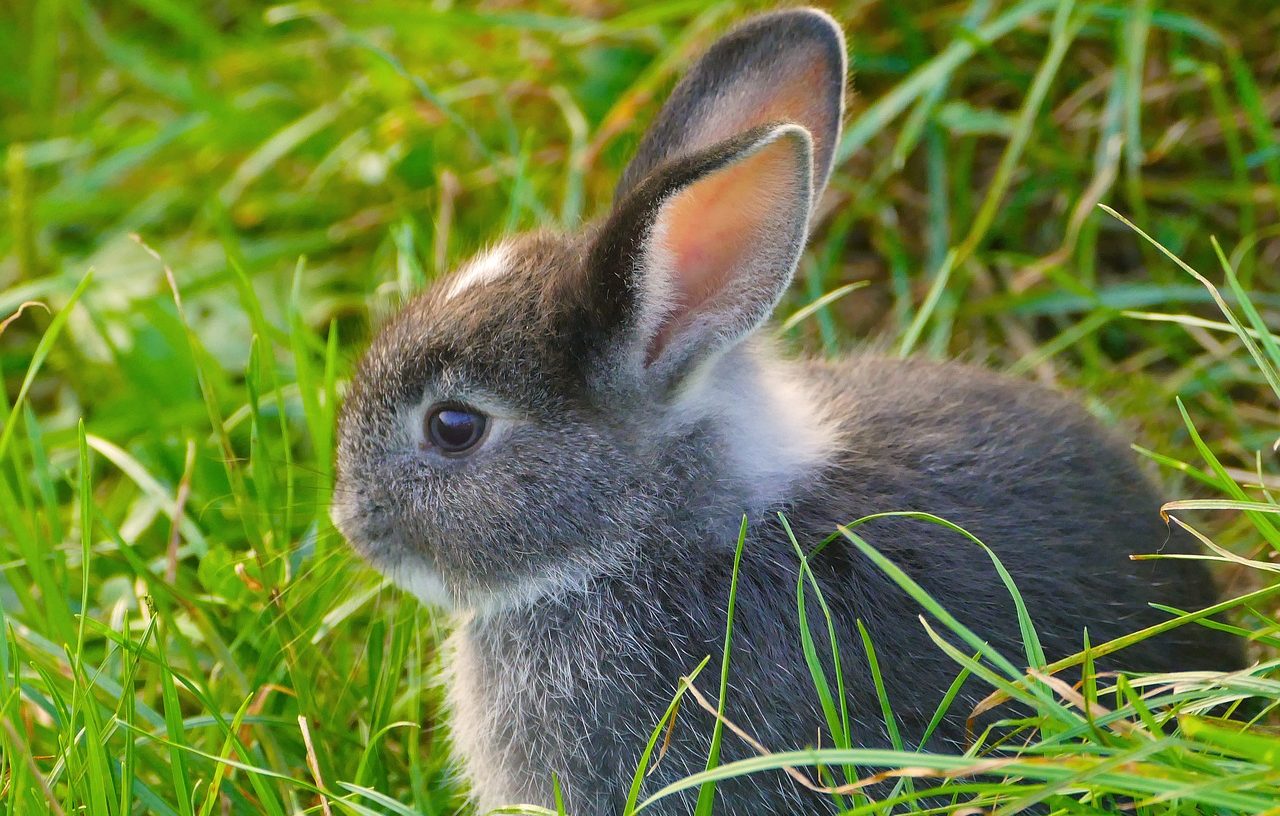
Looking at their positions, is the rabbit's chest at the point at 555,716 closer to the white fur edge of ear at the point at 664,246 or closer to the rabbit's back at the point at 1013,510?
the rabbit's back at the point at 1013,510

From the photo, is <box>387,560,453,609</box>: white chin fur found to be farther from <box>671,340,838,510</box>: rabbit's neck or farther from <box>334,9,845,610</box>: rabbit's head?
<box>671,340,838,510</box>: rabbit's neck

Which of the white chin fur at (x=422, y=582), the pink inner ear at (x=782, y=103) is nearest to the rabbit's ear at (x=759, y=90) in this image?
the pink inner ear at (x=782, y=103)

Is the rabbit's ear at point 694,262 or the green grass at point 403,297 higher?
the rabbit's ear at point 694,262

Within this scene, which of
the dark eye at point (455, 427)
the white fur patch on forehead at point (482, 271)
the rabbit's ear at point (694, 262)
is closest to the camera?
the rabbit's ear at point (694, 262)

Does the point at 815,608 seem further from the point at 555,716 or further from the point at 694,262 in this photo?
the point at 694,262

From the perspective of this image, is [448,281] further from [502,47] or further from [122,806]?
[502,47]

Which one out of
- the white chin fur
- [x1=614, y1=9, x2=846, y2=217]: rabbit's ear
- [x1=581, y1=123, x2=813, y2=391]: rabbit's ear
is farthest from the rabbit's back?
the white chin fur

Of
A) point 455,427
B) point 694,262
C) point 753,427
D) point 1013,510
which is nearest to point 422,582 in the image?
point 455,427
